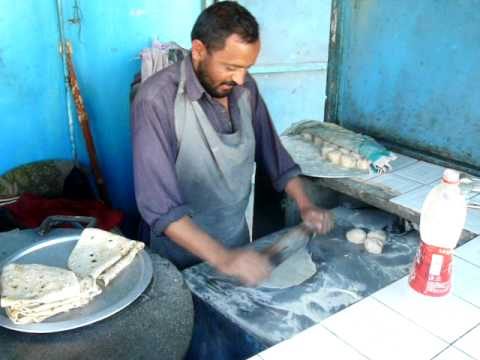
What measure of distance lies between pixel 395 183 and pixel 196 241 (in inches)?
39.2

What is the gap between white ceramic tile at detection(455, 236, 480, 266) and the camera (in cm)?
152

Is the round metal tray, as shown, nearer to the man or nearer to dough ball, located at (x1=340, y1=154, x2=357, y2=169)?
the man

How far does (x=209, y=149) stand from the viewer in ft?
6.26

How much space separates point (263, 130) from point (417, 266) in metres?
1.04

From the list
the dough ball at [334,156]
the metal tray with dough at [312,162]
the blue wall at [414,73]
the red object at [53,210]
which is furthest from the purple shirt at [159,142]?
the red object at [53,210]

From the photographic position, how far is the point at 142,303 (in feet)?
4.15

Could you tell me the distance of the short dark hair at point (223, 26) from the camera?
1664mm

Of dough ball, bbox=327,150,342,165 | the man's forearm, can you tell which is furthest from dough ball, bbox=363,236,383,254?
the man's forearm

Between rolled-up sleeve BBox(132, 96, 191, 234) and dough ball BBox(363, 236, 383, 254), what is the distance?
2.65ft

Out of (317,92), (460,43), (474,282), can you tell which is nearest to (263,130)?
(460,43)

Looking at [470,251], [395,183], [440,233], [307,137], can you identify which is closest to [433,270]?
[440,233]

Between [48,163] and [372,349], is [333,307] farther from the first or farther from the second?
[48,163]

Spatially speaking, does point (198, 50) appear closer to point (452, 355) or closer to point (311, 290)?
point (311, 290)

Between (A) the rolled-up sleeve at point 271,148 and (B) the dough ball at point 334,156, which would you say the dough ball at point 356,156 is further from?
(A) the rolled-up sleeve at point 271,148
